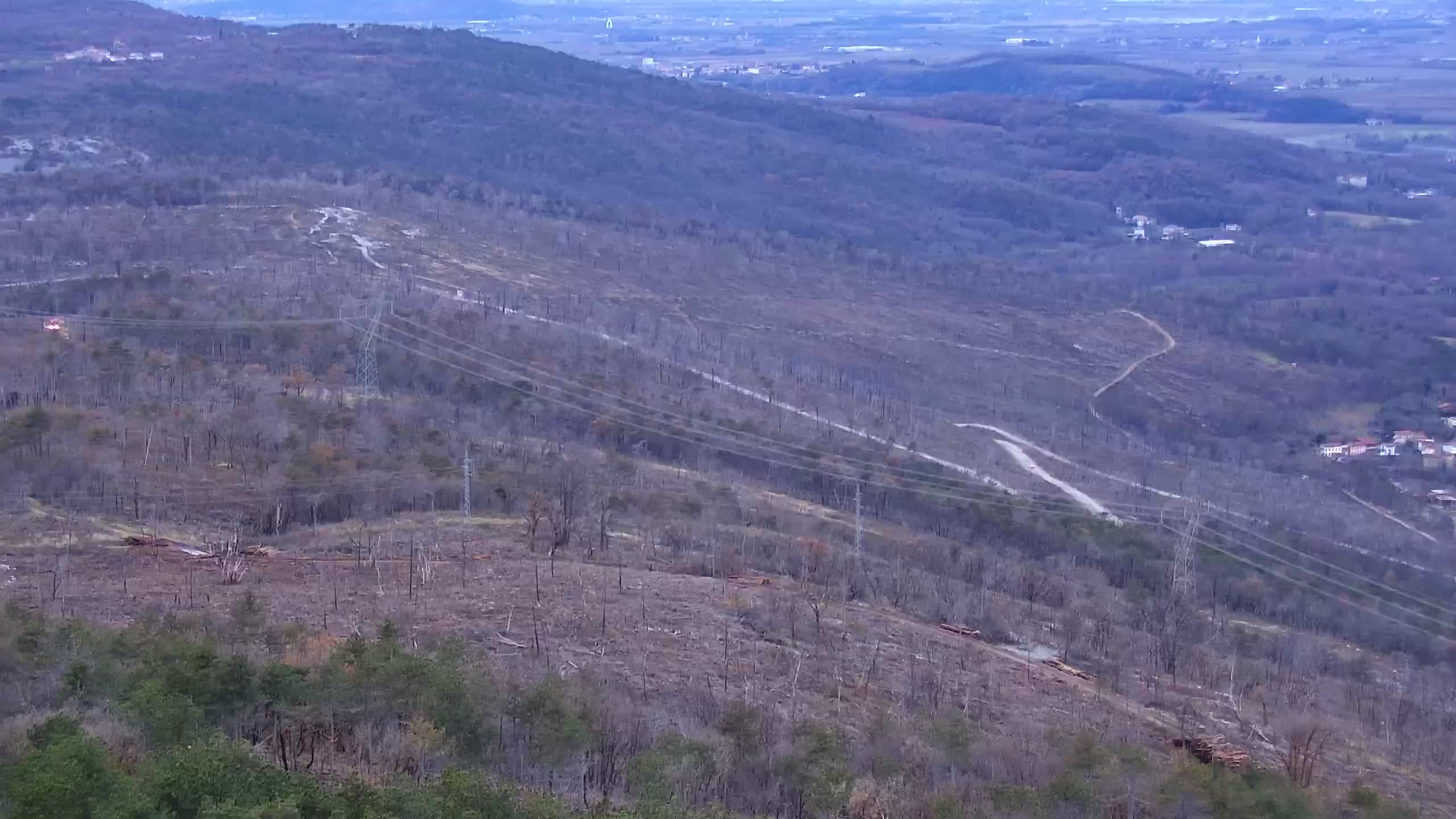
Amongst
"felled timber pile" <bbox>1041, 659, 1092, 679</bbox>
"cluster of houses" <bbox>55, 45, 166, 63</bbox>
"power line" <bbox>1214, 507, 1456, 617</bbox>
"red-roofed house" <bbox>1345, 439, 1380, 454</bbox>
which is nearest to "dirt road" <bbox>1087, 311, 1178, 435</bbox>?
"red-roofed house" <bbox>1345, 439, 1380, 454</bbox>

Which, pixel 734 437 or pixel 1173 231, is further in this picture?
pixel 1173 231

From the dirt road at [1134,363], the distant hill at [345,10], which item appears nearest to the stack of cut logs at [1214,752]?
the dirt road at [1134,363]

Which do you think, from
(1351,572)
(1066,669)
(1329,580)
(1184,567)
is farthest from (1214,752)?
(1351,572)

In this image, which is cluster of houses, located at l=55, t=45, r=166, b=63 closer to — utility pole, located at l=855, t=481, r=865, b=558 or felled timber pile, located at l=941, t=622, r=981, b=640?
utility pole, located at l=855, t=481, r=865, b=558

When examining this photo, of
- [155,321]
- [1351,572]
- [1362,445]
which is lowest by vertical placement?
[1362,445]

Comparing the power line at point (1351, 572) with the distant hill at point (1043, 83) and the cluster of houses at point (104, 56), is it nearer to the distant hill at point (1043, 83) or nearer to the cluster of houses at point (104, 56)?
the cluster of houses at point (104, 56)

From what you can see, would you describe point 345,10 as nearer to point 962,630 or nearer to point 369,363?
point 369,363
